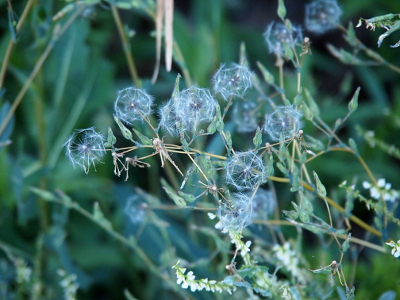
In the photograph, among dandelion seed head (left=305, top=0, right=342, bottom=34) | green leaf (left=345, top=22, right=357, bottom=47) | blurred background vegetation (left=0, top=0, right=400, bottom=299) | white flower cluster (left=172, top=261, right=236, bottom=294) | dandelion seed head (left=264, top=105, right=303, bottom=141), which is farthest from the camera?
blurred background vegetation (left=0, top=0, right=400, bottom=299)

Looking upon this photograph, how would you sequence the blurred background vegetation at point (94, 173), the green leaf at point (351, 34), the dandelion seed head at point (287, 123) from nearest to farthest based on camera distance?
the dandelion seed head at point (287, 123) < the green leaf at point (351, 34) < the blurred background vegetation at point (94, 173)

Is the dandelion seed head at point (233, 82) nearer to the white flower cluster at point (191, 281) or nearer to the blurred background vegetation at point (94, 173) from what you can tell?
the white flower cluster at point (191, 281)

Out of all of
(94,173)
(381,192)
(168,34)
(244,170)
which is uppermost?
(168,34)

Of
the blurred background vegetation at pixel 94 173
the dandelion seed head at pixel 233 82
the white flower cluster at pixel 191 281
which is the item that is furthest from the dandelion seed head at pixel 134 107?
the blurred background vegetation at pixel 94 173

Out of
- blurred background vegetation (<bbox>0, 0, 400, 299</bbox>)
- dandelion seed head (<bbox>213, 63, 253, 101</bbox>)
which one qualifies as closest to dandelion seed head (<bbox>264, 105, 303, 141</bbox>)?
dandelion seed head (<bbox>213, 63, 253, 101</bbox>)

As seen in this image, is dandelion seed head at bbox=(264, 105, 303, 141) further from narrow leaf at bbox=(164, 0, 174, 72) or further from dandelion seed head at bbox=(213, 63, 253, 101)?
narrow leaf at bbox=(164, 0, 174, 72)

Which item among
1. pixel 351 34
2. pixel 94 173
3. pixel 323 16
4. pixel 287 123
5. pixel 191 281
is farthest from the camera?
pixel 94 173

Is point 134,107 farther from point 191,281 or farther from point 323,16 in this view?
point 323,16

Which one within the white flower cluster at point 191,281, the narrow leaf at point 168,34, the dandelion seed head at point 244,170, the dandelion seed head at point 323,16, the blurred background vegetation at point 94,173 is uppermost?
the narrow leaf at point 168,34

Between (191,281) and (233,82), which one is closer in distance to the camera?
(191,281)

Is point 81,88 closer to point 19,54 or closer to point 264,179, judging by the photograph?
point 19,54

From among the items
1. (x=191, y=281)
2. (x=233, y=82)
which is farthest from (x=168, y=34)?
(x=191, y=281)
